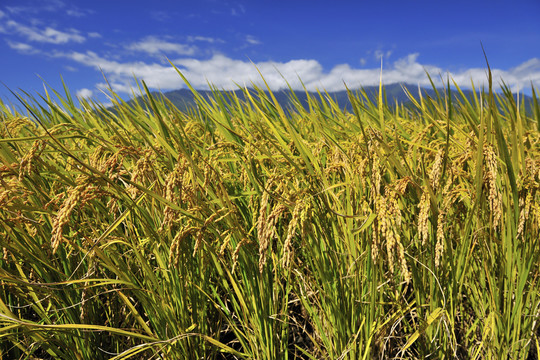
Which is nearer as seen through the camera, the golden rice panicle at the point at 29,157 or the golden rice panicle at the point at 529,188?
the golden rice panicle at the point at 29,157

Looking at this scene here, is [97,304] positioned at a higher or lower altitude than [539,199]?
lower

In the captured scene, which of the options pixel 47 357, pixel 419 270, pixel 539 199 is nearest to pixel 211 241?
pixel 419 270

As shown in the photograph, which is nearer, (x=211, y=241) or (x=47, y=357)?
(x=211, y=241)

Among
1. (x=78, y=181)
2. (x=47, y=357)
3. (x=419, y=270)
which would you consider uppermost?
(x=78, y=181)

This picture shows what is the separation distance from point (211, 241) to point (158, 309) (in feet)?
1.43

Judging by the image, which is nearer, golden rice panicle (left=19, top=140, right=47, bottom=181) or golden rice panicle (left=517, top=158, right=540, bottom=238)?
golden rice panicle (left=19, top=140, right=47, bottom=181)

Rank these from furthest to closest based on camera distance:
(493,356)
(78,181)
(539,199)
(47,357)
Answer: (47,357) < (539,199) < (493,356) < (78,181)

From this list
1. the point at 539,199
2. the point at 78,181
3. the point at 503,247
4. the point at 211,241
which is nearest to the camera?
the point at 78,181

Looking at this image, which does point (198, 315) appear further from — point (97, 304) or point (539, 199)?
point (539, 199)

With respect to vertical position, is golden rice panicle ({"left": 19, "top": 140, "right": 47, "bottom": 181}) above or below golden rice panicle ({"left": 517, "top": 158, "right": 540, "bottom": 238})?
above

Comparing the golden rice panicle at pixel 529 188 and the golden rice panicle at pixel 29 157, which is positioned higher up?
the golden rice panicle at pixel 29 157

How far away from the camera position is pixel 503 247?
1419 millimetres

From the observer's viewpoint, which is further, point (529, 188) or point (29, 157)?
point (529, 188)

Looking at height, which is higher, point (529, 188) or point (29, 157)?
point (29, 157)
